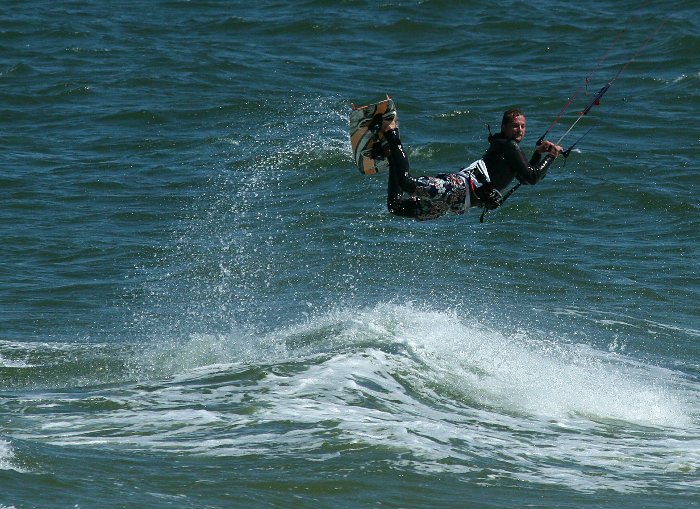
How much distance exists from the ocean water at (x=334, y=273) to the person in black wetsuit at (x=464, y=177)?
1504 mm

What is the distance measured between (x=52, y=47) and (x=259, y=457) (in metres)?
21.8

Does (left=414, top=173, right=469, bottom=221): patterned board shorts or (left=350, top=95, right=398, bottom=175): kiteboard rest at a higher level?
(left=350, top=95, right=398, bottom=175): kiteboard

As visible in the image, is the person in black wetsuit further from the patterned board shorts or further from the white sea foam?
the white sea foam

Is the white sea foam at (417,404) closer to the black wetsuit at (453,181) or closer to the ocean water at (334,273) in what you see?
the ocean water at (334,273)

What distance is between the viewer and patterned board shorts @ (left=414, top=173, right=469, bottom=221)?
9953mm

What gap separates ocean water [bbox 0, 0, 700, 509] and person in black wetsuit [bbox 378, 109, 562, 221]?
1.50 meters

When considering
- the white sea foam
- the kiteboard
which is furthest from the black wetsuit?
the white sea foam

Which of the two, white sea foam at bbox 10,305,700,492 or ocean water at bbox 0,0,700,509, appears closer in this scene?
ocean water at bbox 0,0,700,509

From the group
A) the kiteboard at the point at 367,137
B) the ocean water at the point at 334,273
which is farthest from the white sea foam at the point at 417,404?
the kiteboard at the point at 367,137

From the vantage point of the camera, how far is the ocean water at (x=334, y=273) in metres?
7.64

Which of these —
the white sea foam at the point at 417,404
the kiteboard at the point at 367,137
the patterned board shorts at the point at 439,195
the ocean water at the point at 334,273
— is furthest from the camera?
the patterned board shorts at the point at 439,195

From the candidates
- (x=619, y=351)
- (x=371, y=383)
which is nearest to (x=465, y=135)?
(x=619, y=351)

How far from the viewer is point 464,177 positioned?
397 inches

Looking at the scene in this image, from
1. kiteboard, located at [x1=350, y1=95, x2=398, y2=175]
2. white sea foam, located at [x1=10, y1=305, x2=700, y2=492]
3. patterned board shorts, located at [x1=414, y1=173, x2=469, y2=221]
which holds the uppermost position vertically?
kiteboard, located at [x1=350, y1=95, x2=398, y2=175]
